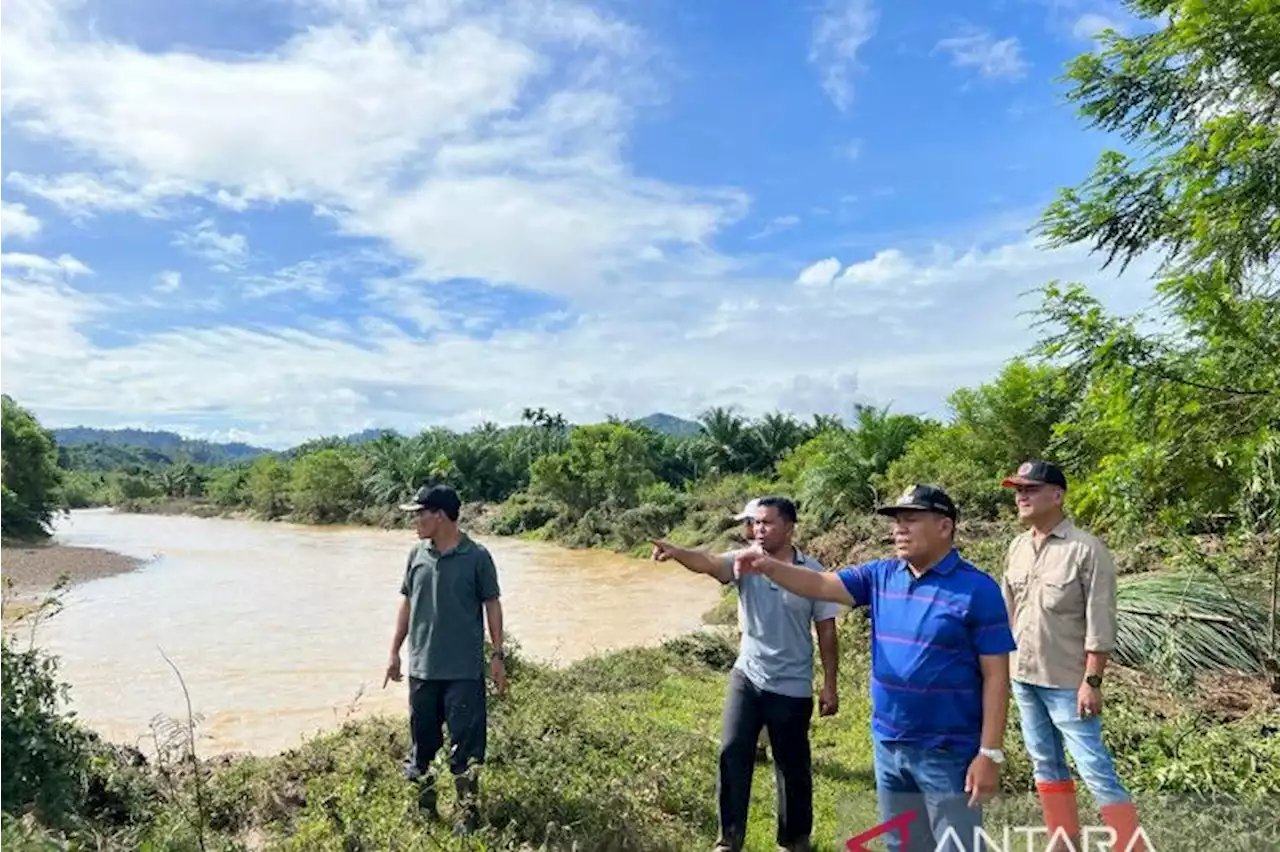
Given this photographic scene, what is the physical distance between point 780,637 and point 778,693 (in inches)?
9.8

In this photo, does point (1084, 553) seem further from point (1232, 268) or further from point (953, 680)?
point (1232, 268)

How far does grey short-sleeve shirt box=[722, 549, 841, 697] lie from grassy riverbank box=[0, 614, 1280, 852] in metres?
0.92

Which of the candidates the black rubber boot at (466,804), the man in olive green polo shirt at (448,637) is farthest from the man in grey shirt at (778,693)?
the man in olive green polo shirt at (448,637)

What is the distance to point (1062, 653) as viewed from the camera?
12.4 feet

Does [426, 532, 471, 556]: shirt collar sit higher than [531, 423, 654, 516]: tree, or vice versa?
[531, 423, 654, 516]: tree

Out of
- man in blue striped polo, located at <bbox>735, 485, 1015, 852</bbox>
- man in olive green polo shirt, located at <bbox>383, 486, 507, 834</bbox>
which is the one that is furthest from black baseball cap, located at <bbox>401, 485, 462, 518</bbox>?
man in blue striped polo, located at <bbox>735, 485, 1015, 852</bbox>

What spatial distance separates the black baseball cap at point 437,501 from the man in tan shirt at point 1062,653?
2754 mm

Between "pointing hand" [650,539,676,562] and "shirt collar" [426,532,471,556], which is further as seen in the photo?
"shirt collar" [426,532,471,556]

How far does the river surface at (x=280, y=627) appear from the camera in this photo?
9641mm

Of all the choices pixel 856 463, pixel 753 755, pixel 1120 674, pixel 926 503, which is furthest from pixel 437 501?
pixel 856 463

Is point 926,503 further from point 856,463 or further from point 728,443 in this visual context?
point 728,443

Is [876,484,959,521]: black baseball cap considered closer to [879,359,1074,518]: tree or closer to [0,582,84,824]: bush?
[0,582,84,824]: bush

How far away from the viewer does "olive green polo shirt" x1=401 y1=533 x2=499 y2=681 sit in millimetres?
4508

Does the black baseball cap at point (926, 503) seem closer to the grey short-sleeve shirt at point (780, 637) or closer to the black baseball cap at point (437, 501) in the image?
the grey short-sleeve shirt at point (780, 637)
